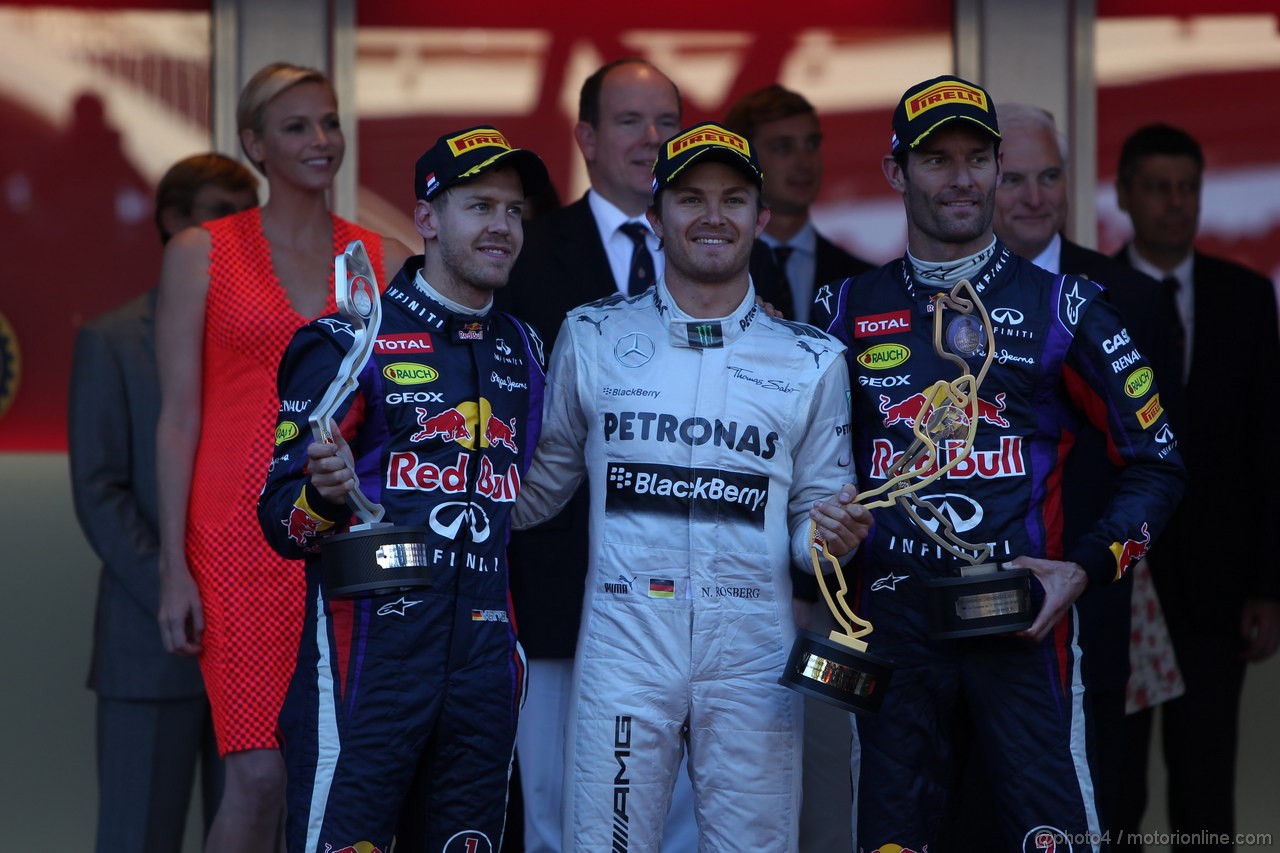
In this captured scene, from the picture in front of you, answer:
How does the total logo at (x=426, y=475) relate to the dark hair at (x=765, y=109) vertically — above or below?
below

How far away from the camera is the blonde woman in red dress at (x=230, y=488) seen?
4418mm

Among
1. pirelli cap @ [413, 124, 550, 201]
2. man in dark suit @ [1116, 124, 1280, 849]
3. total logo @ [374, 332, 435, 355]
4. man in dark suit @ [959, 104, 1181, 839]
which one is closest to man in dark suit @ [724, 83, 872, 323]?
man in dark suit @ [959, 104, 1181, 839]

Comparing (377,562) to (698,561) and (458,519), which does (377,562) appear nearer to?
(458,519)

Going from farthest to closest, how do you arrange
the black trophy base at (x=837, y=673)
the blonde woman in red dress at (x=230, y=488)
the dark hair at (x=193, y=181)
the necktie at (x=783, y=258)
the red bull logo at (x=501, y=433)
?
the necktie at (x=783, y=258)
the dark hair at (x=193, y=181)
the blonde woman in red dress at (x=230, y=488)
the red bull logo at (x=501, y=433)
the black trophy base at (x=837, y=673)

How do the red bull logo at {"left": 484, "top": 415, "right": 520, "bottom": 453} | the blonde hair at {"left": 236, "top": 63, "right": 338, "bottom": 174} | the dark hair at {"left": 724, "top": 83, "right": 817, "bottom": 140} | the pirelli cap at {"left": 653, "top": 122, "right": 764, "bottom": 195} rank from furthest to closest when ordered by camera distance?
1. the dark hair at {"left": 724, "top": 83, "right": 817, "bottom": 140}
2. the blonde hair at {"left": 236, "top": 63, "right": 338, "bottom": 174}
3. the pirelli cap at {"left": 653, "top": 122, "right": 764, "bottom": 195}
4. the red bull logo at {"left": 484, "top": 415, "right": 520, "bottom": 453}

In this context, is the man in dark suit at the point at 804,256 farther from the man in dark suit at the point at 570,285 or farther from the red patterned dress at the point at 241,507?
the red patterned dress at the point at 241,507

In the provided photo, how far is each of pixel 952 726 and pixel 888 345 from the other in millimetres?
802

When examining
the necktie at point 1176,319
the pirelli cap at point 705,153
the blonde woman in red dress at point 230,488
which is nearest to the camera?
the pirelli cap at point 705,153

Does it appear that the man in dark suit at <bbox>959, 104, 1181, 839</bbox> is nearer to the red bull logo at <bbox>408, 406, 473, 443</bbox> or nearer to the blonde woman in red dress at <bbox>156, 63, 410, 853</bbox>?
the red bull logo at <bbox>408, 406, 473, 443</bbox>

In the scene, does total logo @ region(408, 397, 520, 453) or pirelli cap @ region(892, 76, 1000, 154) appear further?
pirelli cap @ region(892, 76, 1000, 154)

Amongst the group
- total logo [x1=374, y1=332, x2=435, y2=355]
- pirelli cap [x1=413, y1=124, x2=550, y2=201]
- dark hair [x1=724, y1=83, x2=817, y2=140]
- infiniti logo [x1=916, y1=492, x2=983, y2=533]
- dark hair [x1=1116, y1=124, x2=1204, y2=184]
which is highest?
dark hair [x1=724, y1=83, x2=817, y2=140]

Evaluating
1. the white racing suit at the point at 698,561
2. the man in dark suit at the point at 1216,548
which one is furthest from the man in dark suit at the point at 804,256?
the white racing suit at the point at 698,561

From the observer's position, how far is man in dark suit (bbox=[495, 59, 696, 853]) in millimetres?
4719

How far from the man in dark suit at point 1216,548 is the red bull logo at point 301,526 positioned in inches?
108
